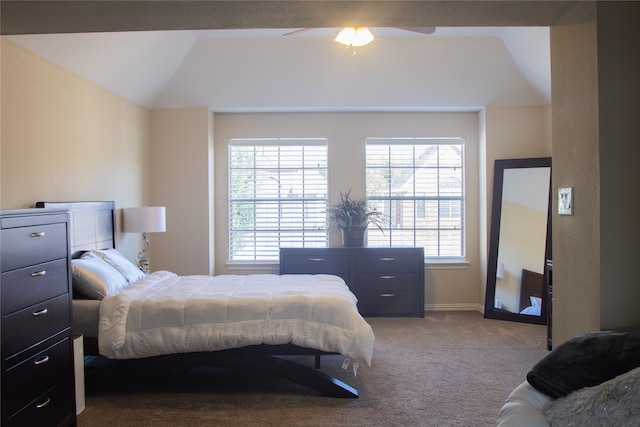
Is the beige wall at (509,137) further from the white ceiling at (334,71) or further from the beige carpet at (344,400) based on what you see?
the beige carpet at (344,400)

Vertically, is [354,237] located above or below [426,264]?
above

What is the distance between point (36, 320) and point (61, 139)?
74.1 inches

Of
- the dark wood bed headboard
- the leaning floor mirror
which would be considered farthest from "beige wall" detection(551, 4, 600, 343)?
the dark wood bed headboard

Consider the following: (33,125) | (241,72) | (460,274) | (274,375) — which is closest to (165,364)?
(274,375)

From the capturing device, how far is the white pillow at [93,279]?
123 inches

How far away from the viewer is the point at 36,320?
2217mm

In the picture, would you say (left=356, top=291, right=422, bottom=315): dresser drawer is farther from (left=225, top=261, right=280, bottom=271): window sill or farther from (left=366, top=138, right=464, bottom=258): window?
(left=225, top=261, right=280, bottom=271): window sill

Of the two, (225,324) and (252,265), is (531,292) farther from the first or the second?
(225,324)

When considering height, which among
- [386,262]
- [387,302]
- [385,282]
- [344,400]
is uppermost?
[386,262]

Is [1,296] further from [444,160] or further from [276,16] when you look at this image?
[444,160]

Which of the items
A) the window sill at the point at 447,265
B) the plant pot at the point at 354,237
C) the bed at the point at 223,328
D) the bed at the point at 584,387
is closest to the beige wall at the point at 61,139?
the bed at the point at 223,328

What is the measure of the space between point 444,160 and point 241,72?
2.73 m

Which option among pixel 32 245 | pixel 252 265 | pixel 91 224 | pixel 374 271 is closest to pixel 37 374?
pixel 32 245

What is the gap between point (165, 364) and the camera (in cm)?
303
